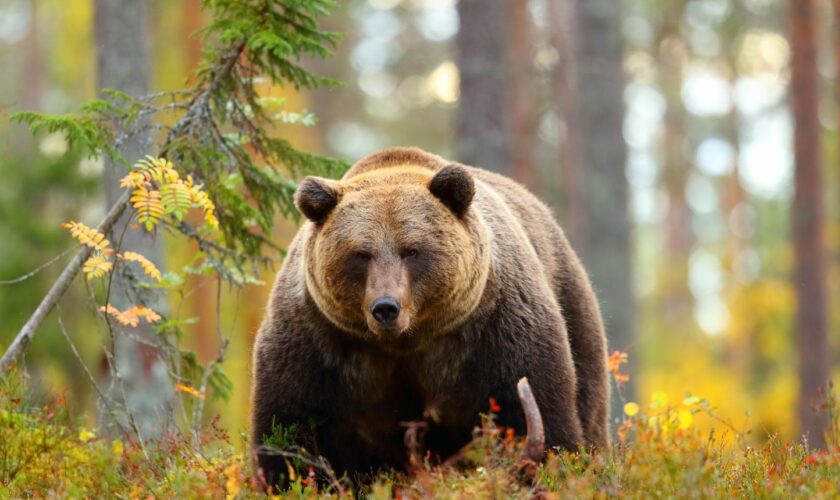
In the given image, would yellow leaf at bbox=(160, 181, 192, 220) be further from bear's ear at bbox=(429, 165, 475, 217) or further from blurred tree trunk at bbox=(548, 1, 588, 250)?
blurred tree trunk at bbox=(548, 1, 588, 250)

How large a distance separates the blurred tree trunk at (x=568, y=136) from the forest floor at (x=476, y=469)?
39.6 ft

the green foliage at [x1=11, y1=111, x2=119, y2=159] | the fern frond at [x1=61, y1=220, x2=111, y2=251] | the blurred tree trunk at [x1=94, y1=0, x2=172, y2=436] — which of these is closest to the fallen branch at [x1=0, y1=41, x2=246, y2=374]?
the green foliage at [x1=11, y1=111, x2=119, y2=159]

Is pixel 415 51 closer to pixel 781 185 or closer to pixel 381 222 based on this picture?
pixel 781 185

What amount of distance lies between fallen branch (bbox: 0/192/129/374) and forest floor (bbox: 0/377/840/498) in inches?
6.2

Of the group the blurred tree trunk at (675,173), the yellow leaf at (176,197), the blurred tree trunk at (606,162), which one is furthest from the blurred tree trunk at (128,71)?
the blurred tree trunk at (675,173)

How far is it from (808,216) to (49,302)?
48.3ft

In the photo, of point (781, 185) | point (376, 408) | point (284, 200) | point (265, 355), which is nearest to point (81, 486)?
point (265, 355)

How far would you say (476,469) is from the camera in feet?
20.0

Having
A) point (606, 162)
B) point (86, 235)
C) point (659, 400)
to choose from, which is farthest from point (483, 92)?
A: point (86, 235)

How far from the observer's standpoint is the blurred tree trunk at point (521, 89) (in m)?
17.9

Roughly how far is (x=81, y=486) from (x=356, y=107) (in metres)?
27.9

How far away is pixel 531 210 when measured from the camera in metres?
8.23

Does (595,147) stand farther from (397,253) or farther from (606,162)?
(397,253)

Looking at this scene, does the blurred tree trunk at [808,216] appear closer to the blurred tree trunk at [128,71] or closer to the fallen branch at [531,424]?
the blurred tree trunk at [128,71]
